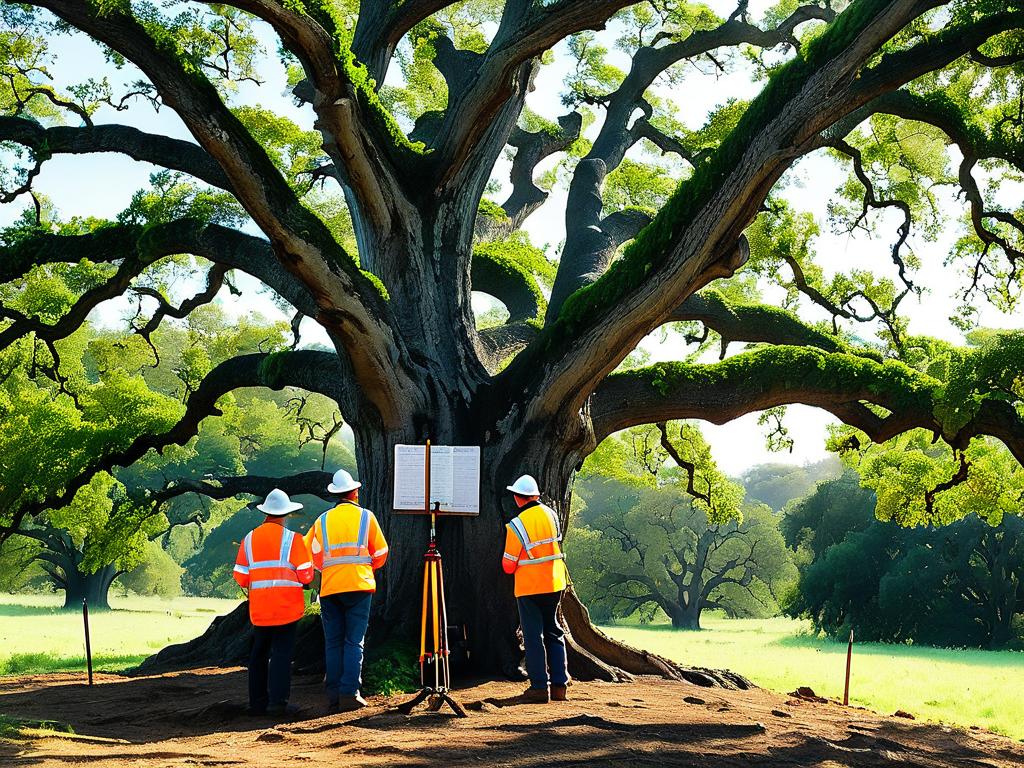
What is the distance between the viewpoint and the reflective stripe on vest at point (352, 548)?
809 cm

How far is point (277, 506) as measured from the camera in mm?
8203

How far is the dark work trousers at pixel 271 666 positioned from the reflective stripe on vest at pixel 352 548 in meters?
0.59

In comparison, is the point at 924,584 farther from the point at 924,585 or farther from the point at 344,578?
the point at 344,578

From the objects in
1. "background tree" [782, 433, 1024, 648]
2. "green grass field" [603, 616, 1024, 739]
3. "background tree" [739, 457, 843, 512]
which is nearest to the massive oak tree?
"green grass field" [603, 616, 1024, 739]

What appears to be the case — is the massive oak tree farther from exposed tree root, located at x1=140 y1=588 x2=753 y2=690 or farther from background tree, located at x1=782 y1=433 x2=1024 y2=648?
background tree, located at x1=782 y1=433 x2=1024 y2=648

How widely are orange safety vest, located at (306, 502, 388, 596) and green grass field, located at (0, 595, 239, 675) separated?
248 inches

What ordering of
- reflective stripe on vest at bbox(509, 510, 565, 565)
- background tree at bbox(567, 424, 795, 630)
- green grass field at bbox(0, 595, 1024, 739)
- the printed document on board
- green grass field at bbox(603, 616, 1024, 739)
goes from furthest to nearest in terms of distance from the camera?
background tree at bbox(567, 424, 795, 630) < green grass field at bbox(0, 595, 1024, 739) < green grass field at bbox(603, 616, 1024, 739) < the printed document on board < reflective stripe on vest at bbox(509, 510, 565, 565)

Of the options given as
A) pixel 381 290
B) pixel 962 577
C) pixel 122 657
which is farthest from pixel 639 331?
pixel 962 577

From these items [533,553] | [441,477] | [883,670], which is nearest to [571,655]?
[533,553]

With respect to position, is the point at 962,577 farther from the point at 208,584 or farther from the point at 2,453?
the point at 208,584

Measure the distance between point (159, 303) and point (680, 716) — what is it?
10.00m

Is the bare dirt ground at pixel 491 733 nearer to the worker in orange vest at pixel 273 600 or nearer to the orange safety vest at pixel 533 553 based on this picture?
the worker in orange vest at pixel 273 600

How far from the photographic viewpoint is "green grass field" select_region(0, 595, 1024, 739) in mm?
13914

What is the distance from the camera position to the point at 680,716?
26.0 feet
